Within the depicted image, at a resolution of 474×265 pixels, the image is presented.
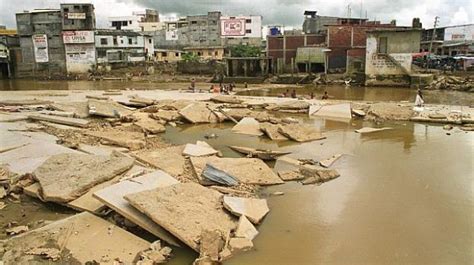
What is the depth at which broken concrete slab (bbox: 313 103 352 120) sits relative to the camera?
18.3m

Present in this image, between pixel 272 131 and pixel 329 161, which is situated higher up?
pixel 272 131

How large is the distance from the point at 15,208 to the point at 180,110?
36.1ft

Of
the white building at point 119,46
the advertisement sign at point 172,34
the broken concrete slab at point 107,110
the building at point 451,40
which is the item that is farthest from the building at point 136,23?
the broken concrete slab at point 107,110

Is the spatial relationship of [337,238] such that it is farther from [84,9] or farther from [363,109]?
[84,9]

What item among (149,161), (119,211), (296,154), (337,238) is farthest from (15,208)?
(296,154)

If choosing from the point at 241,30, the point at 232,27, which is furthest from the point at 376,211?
the point at 241,30

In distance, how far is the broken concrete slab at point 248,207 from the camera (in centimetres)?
715

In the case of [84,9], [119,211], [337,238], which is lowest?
[337,238]

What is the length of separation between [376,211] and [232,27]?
5529 centimetres

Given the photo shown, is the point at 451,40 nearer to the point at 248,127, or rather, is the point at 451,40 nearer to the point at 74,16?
the point at 248,127

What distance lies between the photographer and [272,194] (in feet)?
28.9

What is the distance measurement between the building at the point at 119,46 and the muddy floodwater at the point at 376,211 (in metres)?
44.1

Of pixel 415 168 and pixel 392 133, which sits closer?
pixel 415 168

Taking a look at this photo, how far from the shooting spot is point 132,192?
7039 mm
